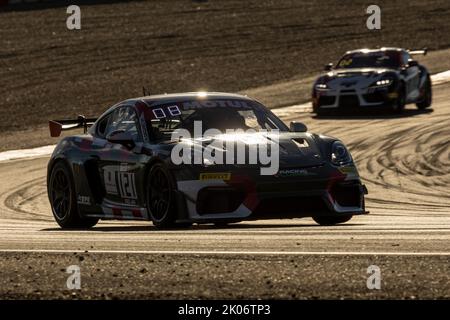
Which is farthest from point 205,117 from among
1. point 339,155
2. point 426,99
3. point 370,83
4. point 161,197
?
point 426,99

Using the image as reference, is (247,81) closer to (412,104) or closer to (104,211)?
(412,104)

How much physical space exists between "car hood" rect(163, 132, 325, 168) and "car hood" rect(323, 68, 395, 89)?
43.6ft

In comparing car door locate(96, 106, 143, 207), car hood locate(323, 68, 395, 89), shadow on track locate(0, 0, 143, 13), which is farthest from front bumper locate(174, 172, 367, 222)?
shadow on track locate(0, 0, 143, 13)

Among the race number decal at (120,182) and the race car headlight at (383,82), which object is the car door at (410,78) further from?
the race number decal at (120,182)

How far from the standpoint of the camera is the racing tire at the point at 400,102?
25.4m

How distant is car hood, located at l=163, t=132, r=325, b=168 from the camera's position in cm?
1140

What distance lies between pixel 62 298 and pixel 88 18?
125 feet

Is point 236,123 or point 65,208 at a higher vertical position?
point 236,123

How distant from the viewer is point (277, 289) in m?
7.32

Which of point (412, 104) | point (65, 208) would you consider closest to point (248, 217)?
point (65, 208)

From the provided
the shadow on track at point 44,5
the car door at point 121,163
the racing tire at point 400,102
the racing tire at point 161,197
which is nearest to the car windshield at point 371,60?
the racing tire at point 400,102

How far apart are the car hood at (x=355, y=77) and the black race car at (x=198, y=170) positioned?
40.4 ft

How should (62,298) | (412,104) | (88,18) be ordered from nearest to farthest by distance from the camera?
(62,298) < (412,104) < (88,18)
